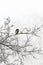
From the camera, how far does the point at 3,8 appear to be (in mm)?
4379

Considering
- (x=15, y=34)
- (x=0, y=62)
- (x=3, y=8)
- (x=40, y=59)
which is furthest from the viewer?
(x=3, y=8)

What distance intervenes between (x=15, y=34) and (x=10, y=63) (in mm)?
488

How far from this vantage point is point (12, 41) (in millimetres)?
3328

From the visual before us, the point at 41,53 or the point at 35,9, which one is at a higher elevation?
the point at 35,9

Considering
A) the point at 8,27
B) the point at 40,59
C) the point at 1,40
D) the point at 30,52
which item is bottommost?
the point at 40,59

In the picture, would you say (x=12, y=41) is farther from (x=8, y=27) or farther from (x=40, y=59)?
(x=40, y=59)

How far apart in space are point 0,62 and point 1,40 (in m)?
0.36

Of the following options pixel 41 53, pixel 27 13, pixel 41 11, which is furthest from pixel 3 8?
pixel 41 53

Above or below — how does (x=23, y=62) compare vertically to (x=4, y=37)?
below

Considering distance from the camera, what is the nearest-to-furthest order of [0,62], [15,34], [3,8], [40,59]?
[0,62] < [15,34] < [40,59] < [3,8]

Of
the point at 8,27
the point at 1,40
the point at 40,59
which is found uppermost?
the point at 8,27

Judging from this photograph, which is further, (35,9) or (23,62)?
(35,9)

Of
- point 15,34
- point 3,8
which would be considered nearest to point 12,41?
point 15,34

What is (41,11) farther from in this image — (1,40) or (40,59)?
(1,40)
